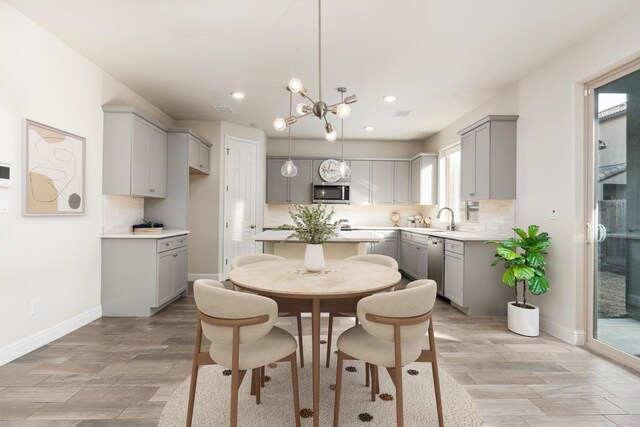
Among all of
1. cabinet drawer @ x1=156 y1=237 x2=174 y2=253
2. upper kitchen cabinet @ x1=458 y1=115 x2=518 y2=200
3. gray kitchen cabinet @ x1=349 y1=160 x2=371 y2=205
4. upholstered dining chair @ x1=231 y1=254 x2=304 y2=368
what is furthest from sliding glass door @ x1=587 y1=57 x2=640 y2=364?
cabinet drawer @ x1=156 y1=237 x2=174 y2=253

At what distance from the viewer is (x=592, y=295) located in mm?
3082

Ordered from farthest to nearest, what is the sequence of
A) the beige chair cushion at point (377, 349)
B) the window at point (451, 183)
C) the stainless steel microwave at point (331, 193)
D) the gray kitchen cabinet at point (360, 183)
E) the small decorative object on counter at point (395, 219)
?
the small decorative object on counter at point (395, 219) → the gray kitchen cabinet at point (360, 183) → the stainless steel microwave at point (331, 193) → the window at point (451, 183) → the beige chair cushion at point (377, 349)

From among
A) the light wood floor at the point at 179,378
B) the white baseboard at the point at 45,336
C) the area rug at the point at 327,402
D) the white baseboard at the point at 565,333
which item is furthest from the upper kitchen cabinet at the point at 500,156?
the white baseboard at the point at 45,336

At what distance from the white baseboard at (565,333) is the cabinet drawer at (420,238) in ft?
6.42

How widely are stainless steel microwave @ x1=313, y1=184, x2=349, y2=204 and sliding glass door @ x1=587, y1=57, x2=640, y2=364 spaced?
4162mm

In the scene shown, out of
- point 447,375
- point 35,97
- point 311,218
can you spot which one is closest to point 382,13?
point 311,218

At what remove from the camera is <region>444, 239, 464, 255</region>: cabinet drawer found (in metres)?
3.99

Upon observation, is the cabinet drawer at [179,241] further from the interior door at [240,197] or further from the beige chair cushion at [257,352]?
the beige chair cushion at [257,352]

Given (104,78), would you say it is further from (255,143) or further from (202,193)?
(255,143)

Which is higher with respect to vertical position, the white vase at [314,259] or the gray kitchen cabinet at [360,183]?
the gray kitchen cabinet at [360,183]

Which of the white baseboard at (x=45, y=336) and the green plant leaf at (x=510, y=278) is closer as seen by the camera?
the white baseboard at (x=45, y=336)

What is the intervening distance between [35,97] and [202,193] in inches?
115

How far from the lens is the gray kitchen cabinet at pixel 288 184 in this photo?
22.3 ft

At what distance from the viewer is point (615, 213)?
2.85 metres
